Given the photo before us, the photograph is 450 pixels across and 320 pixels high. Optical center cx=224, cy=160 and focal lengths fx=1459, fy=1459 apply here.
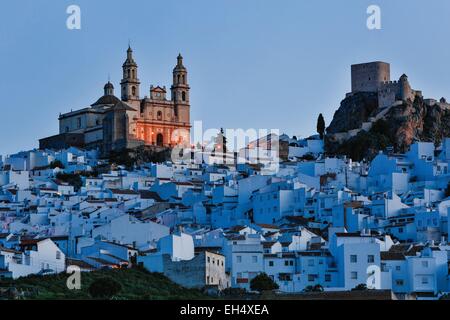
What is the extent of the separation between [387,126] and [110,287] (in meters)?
36.7

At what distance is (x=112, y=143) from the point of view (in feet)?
245

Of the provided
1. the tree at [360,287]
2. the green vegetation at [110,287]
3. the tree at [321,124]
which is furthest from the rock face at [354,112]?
the green vegetation at [110,287]

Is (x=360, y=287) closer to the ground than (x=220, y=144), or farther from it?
closer to the ground

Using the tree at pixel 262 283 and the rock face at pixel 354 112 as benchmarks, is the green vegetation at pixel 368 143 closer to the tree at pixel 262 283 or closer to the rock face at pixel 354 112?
the rock face at pixel 354 112

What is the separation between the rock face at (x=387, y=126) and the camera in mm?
69250

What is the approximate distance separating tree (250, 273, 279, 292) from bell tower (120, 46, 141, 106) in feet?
133

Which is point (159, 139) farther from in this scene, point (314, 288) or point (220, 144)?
point (314, 288)

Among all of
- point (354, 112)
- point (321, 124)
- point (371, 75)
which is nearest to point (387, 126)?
point (354, 112)

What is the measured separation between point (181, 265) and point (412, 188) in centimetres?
1878

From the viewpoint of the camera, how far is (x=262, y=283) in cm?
3975

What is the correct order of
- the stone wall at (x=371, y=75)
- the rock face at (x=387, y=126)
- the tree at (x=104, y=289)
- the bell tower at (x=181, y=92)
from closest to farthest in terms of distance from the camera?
the tree at (x=104, y=289) < the rock face at (x=387, y=126) < the stone wall at (x=371, y=75) < the bell tower at (x=181, y=92)

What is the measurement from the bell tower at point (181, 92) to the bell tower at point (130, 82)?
6.88ft

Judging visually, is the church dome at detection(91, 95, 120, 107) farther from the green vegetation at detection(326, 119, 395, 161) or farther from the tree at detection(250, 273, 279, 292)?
the tree at detection(250, 273, 279, 292)
